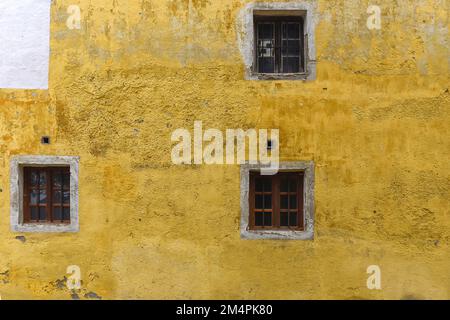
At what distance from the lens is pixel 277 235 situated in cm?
538

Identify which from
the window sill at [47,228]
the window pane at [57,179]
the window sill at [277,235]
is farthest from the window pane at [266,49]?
the window sill at [47,228]

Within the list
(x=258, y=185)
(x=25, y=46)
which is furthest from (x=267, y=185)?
(x=25, y=46)

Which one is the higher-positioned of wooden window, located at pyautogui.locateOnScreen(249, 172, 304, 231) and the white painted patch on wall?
the white painted patch on wall

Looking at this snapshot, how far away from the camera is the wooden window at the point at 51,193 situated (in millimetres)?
5578

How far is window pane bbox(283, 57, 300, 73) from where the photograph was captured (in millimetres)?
5645

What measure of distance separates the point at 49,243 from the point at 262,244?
295cm

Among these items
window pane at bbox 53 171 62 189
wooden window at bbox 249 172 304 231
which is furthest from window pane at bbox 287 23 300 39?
window pane at bbox 53 171 62 189

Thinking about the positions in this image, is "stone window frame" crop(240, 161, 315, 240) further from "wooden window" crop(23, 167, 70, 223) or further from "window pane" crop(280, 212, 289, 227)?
"wooden window" crop(23, 167, 70, 223)

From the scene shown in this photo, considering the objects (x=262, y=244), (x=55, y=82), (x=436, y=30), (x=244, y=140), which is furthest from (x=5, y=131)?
(x=436, y=30)

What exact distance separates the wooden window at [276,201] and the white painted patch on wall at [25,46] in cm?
330

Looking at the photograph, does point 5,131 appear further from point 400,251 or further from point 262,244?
point 400,251

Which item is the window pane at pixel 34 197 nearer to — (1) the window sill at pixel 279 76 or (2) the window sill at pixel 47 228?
(2) the window sill at pixel 47 228

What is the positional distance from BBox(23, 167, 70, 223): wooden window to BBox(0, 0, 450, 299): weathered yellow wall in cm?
29

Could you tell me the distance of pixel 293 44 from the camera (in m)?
5.68
